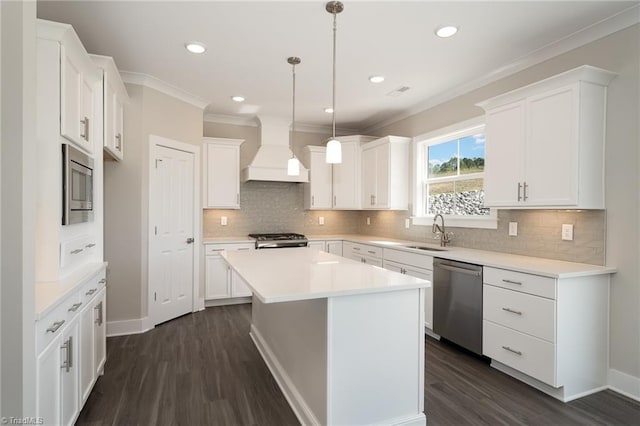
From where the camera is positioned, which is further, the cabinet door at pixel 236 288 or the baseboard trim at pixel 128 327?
the cabinet door at pixel 236 288

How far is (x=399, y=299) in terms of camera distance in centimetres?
199

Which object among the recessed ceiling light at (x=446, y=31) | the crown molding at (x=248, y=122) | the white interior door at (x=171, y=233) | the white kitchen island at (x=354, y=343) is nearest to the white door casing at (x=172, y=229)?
the white interior door at (x=171, y=233)

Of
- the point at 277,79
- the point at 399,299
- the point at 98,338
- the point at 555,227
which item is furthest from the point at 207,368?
the point at 555,227

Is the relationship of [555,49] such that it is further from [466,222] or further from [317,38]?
[317,38]

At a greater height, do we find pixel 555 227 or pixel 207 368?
pixel 555 227

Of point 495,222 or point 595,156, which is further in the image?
point 495,222

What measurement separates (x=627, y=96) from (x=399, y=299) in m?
2.23

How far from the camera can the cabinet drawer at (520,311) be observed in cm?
239

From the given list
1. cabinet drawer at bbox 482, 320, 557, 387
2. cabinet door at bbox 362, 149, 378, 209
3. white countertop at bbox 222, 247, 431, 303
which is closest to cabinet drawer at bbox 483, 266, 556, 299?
cabinet drawer at bbox 482, 320, 557, 387

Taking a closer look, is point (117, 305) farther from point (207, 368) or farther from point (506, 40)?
point (506, 40)

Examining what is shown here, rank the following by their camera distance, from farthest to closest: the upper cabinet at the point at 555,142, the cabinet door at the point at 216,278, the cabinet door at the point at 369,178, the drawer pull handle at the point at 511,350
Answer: the cabinet door at the point at 369,178
the cabinet door at the point at 216,278
the drawer pull handle at the point at 511,350
the upper cabinet at the point at 555,142

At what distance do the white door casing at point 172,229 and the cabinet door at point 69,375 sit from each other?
74.1 inches

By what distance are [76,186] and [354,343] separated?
1952mm

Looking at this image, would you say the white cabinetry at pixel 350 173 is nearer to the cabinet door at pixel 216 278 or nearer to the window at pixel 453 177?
the window at pixel 453 177
